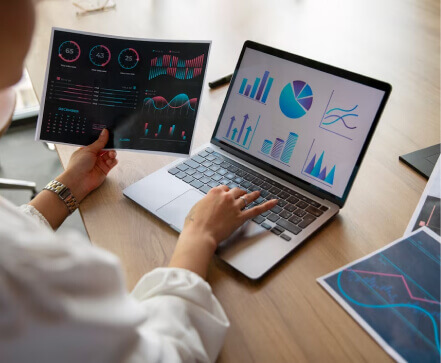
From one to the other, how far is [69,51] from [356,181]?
2.22 feet

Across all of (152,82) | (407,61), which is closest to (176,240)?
(152,82)

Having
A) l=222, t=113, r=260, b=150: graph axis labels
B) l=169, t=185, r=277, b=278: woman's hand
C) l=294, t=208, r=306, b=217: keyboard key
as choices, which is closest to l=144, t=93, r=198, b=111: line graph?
l=222, t=113, r=260, b=150: graph axis labels

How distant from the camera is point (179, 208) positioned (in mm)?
910

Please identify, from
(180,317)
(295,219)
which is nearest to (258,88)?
(295,219)

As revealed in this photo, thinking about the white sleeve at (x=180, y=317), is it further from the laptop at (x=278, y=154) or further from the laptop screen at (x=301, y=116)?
the laptop screen at (x=301, y=116)

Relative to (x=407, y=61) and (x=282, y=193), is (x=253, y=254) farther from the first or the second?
(x=407, y=61)

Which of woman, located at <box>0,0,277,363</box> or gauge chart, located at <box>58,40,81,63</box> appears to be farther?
gauge chart, located at <box>58,40,81,63</box>

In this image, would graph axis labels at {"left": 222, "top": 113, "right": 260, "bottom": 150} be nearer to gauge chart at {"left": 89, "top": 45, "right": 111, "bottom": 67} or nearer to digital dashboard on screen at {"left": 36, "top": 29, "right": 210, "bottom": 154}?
digital dashboard on screen at {"left": 36, "top": 29, "right": 210, "bottom": 154}

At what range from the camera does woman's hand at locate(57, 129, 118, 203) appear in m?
0.95

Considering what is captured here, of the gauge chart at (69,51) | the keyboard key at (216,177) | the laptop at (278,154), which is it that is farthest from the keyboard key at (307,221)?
the gauge chart at (69,51)

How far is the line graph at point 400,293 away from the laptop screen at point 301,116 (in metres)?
0.16

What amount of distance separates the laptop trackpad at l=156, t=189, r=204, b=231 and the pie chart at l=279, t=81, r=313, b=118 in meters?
0.25

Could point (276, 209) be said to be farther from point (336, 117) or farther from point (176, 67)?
point (176, 67)

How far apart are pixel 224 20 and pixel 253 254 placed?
117 centimetres
